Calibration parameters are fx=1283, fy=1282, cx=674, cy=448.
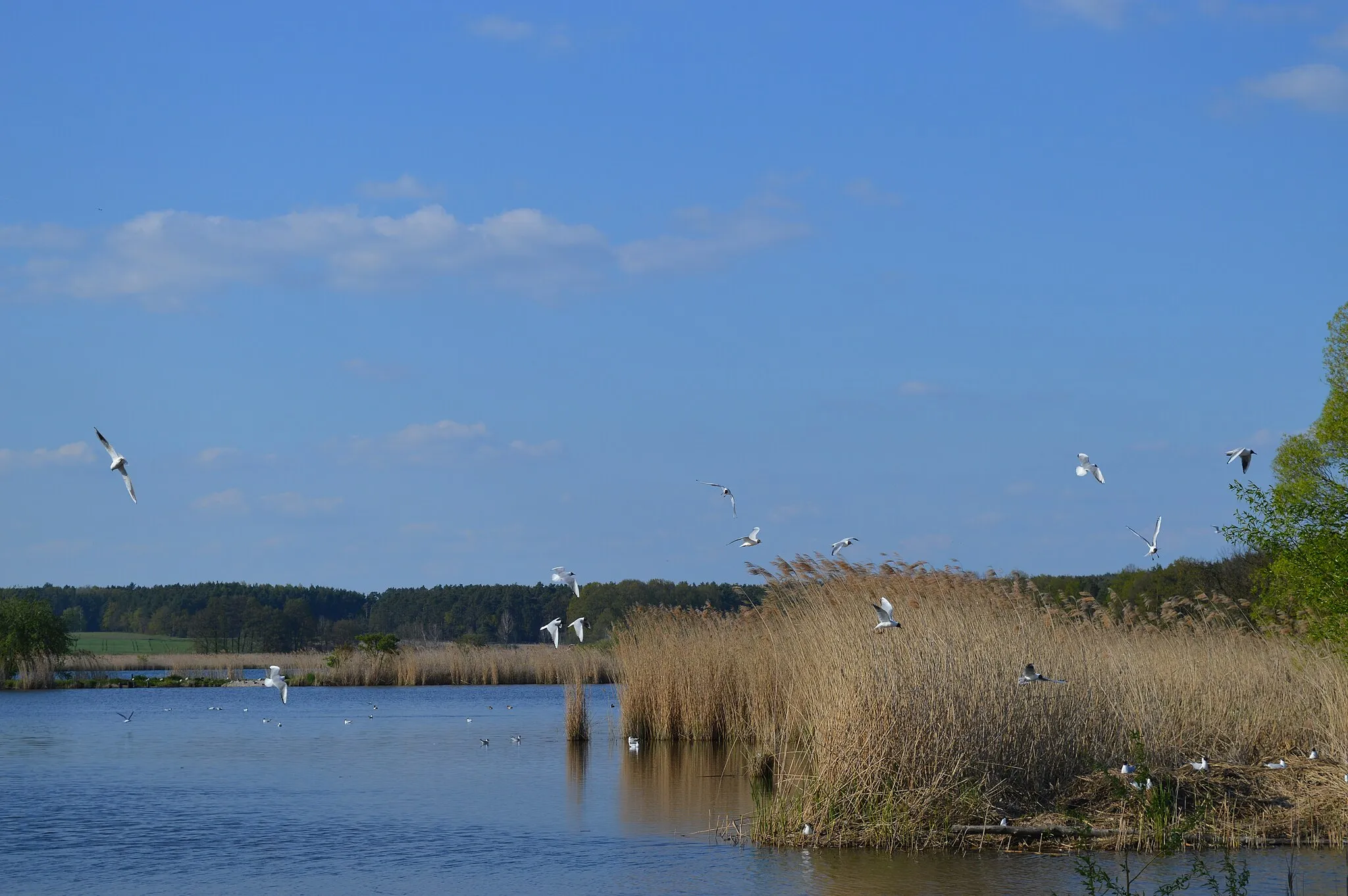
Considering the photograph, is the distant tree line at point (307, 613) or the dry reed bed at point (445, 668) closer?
the dry reed bed at point (445, 668)

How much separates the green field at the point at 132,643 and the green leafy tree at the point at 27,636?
112ft

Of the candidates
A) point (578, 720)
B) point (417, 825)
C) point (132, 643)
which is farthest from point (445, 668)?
point (132, 643)

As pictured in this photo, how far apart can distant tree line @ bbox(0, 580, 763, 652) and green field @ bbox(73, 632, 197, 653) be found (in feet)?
3.52

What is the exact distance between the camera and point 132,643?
100625mm

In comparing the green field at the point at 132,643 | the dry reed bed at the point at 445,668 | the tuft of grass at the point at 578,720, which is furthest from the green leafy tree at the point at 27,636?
the tuft of grass at the point at 578,720

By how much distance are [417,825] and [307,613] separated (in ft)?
274

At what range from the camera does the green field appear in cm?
9281

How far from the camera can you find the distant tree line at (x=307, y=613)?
295 ft

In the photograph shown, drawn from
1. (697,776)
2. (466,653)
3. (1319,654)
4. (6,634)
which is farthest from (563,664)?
(1319,654)

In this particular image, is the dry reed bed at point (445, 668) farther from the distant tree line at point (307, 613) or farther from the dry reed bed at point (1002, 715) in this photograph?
the dry reed bed at point (1002, 715)

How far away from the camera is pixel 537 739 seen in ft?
87.4

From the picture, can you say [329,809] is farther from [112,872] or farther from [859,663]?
[859,663]

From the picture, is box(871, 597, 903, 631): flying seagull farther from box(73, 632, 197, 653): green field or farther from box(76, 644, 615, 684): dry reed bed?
box(73, 632, 197, 653): green field

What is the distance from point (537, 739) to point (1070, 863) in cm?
1658
